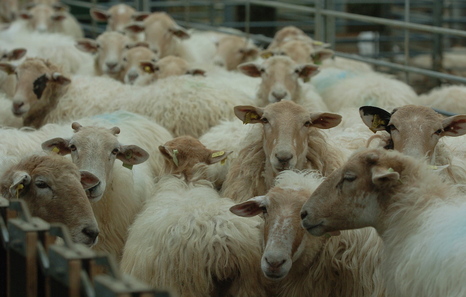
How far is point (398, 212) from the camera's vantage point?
12.3 feet

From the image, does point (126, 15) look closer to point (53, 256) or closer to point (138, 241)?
point (138, 241)

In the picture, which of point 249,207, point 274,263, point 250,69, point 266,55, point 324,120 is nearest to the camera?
point 274,263

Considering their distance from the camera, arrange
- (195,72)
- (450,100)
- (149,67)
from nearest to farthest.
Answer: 1. (450,100)
2. (195,72)
3. (149,67)

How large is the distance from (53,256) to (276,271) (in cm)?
157

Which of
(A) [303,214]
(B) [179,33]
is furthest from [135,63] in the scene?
(A) [303,214]

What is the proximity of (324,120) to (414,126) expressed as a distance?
719mm

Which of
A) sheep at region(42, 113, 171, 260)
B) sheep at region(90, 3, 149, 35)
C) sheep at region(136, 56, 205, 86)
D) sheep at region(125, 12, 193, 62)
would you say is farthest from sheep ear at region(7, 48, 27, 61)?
sheep at region(42, 113, 171, 260)

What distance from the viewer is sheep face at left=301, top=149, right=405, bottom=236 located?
3787mm

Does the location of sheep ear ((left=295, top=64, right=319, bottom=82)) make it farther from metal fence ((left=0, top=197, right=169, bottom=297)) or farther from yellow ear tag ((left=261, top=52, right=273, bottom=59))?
metal fence ((left=0, top=197, right=169, bottom=297))

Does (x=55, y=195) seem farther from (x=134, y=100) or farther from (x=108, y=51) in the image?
(x=108, y=51)

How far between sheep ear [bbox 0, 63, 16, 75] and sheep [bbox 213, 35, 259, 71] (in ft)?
10.7

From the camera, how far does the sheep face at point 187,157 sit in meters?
5.43

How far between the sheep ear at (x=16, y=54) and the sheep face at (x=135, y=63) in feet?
3.84

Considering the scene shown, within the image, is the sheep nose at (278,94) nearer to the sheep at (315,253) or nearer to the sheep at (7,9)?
the sheep at (315,253)
